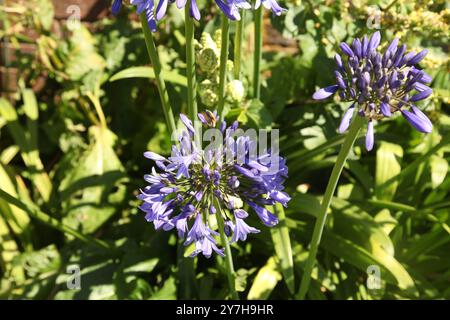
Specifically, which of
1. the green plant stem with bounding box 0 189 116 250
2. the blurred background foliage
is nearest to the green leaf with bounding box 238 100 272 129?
the blurred background foliage

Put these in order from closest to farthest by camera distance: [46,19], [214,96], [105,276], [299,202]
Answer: [214,96]
[299,202]
[105,276]
[46,19]

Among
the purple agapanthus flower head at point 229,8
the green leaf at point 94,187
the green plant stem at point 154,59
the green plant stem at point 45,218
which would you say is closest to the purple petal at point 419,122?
the purple agapanthus flower head at point 229,8

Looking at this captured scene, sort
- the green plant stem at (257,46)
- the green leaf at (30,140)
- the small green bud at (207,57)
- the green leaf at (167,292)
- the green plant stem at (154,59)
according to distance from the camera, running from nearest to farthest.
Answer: the green plant stem at (154,59)
the small green bud at (207,57)
the green plant stem at (257,46)
the green leaf at (167,292)
the green leaf at (30,140)

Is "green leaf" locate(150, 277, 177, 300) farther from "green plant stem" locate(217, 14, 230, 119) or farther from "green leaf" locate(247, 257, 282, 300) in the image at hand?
"green plant stem" locate(217, 14, 230, 119)

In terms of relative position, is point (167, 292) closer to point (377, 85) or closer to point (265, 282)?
point (265, 282)

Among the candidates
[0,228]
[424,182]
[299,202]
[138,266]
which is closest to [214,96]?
[299,202]

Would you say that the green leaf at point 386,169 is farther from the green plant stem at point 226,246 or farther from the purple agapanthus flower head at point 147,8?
the purple agapanthus flower head at point 147,8

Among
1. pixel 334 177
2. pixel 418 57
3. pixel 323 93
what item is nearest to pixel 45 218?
pixel 334 177

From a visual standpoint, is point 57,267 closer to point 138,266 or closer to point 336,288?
point 138,266
